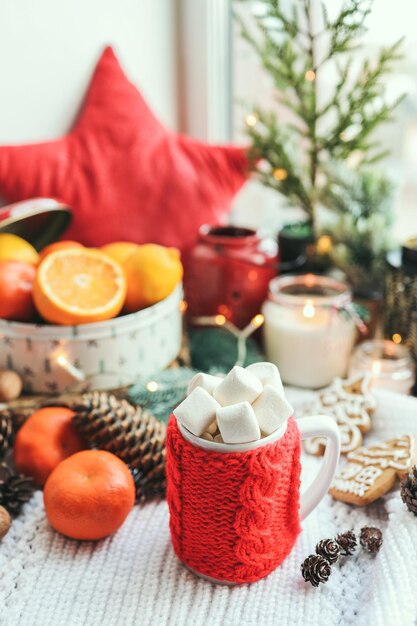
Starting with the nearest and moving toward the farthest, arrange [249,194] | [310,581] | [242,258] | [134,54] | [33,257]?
[310,581], [33,257], [242,258], [134,54], [249,194]

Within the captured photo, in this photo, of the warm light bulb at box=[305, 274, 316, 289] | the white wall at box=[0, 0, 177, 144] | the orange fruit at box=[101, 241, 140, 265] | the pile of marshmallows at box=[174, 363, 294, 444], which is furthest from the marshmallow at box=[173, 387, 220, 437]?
the white wall at box=[0, 0, 177, 144]

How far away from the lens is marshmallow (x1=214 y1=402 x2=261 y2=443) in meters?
0.54

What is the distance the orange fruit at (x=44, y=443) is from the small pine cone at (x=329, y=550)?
0.31 m

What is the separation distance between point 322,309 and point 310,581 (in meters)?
0.44

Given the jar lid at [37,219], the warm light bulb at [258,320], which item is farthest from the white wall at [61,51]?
the warm light bulb at [258,320]

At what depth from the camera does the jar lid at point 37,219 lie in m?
0.90

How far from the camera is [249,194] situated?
1379 millimetres

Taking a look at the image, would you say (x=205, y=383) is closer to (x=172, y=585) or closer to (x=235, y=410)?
(x=235, y=410)

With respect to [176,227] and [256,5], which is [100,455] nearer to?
[176,227]

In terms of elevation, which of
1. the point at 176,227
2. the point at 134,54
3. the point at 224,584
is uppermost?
the point at 134,54

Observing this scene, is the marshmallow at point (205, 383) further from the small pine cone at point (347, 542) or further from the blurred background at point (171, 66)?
the blurred background at point (171, 66)

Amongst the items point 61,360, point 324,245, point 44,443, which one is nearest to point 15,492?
point 44,443

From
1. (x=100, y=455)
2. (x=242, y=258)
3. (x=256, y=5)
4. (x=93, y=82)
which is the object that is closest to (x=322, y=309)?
(x=242, y=258)

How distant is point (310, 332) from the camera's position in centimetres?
96
